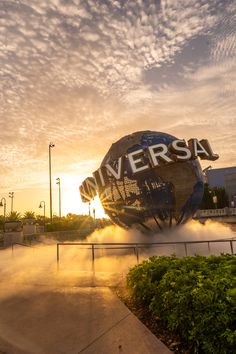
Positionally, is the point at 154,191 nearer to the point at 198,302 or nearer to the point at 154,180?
the point at 154,180

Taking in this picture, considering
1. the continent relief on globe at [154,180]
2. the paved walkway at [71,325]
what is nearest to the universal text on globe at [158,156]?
the continent relief on globe at [154,180]

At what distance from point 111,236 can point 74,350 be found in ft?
46.6

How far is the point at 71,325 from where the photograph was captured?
17.7 ft

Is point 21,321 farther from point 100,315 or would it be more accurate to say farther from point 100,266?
point 100,266

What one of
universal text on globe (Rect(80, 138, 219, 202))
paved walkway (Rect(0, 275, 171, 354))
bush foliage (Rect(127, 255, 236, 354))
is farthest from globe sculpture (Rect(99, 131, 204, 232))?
bush foliage (Rect(127, 255, 236, 354))

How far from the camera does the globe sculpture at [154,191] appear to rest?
47.8ft

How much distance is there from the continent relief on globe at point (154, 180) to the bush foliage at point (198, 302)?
822 centimetres

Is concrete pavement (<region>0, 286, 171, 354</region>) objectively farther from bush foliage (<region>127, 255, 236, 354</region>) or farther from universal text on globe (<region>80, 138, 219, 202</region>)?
universal text on globe (<region>80, 138, 219, 202</region>)

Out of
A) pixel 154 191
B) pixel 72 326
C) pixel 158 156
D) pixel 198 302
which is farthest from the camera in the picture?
pixel 154 191

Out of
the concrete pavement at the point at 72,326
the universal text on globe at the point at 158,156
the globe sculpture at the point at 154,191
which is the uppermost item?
the universal text on globe at the point at 158,156

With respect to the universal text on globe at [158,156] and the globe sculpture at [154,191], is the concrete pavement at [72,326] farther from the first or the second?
the universal text on globe at [158,156]

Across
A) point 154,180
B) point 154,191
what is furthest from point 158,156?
point 154,191

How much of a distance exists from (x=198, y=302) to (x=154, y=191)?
33.4ft

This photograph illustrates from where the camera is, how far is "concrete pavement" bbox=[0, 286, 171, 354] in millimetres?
4516
